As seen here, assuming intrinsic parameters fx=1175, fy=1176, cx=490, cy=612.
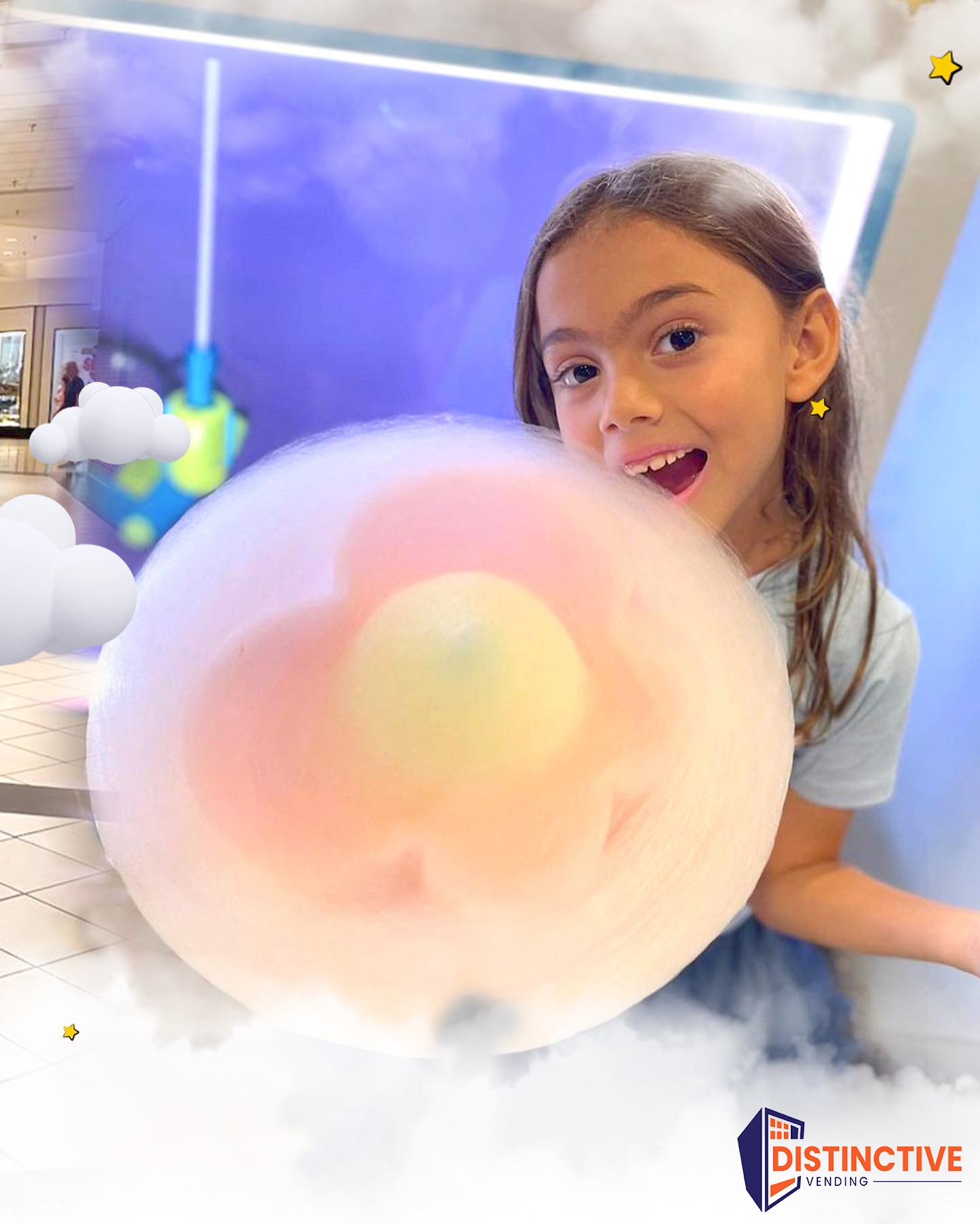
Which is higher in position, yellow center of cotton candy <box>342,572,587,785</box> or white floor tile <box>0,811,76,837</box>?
yellow center of cotton candy <box>342,572,587,785</box>

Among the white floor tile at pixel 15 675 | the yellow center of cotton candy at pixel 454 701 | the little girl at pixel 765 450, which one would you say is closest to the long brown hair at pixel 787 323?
the little girl at pixel 765 450

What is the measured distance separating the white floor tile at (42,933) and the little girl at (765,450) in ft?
1.61

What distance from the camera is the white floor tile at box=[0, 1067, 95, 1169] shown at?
1.02 meters

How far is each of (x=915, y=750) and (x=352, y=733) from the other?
1.77 ft

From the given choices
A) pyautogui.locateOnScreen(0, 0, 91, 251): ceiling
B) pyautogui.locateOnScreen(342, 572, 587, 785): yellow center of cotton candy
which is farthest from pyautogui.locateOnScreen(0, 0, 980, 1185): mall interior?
pyautogui.locateOnScreen(342, 572, 587, 785): yellow center of cotton candy

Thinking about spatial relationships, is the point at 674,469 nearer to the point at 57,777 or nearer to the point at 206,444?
the point at 206,444

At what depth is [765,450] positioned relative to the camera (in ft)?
3.38

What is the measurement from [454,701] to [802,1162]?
584 mm

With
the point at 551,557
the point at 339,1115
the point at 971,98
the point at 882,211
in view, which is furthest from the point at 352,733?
the point at 971,98

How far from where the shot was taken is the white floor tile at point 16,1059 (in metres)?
1.02

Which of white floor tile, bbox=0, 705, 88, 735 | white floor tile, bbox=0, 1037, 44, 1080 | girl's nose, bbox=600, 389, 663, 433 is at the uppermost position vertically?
girl's nose, bbox=600, 389, 663, 433

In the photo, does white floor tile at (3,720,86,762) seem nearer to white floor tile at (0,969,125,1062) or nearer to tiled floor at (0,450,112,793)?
tiled floor at (0,450,112,793)

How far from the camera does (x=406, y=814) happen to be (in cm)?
90

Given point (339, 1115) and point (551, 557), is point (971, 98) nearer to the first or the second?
point (551, 557)
